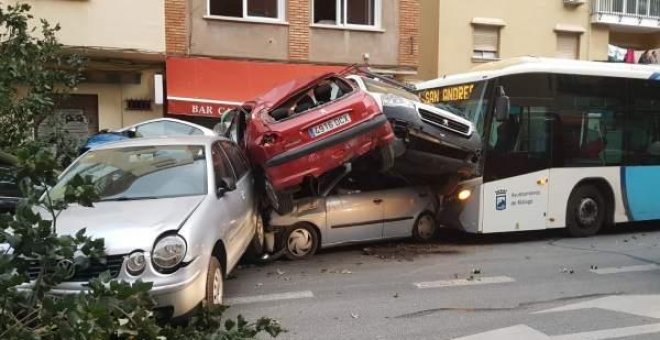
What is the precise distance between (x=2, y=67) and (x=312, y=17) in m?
13.7

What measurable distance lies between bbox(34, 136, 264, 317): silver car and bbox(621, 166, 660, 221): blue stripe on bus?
6.37 metres

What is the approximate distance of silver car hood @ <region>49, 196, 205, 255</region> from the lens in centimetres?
493

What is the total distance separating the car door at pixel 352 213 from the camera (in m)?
8.85

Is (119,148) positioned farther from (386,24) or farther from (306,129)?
(386,24)

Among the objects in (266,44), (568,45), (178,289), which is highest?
(568,45)

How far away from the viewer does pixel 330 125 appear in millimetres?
7699

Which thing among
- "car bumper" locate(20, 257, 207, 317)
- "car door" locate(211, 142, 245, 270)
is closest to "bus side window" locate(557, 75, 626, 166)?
"car door" locate(211, 142, 245, 270)

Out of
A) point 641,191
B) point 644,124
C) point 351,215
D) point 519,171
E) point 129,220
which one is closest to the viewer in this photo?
point 129,220

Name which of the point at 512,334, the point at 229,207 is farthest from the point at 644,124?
the point at 229,207

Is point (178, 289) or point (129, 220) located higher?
point (129, 220)

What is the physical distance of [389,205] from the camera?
30.4 ft

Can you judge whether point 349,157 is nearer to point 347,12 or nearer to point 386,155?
point 386,155

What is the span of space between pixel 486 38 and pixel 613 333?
16.5 meters

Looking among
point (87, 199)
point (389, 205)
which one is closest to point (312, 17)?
point (389, 205)
